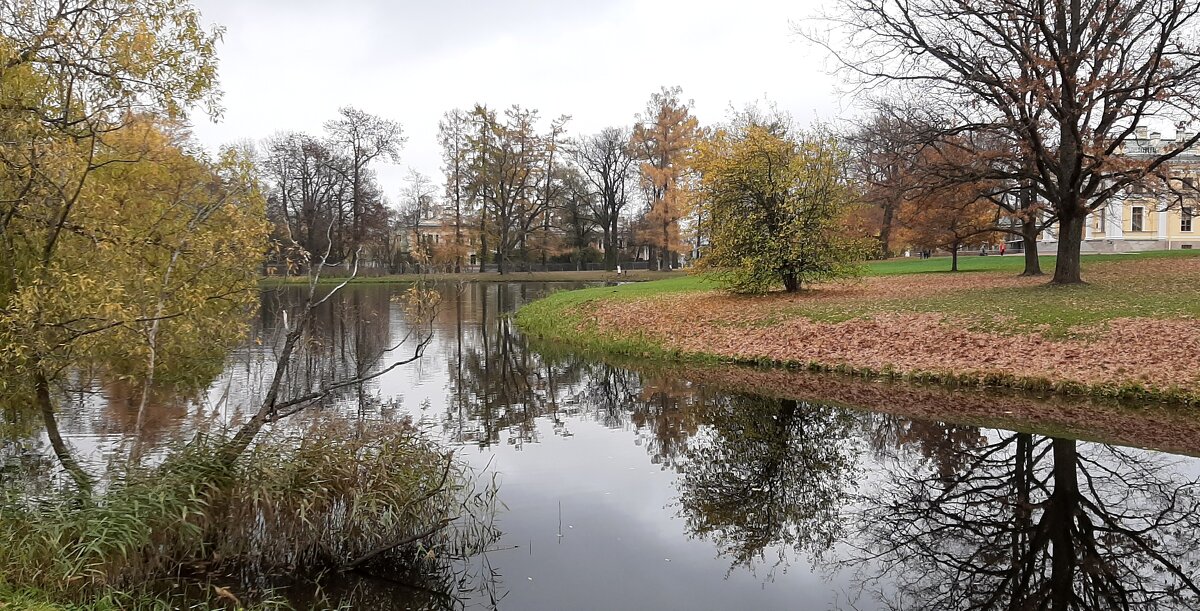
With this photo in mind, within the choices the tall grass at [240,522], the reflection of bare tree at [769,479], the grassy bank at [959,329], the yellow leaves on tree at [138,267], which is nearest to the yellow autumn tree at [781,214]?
the grassy bank at [959,329]

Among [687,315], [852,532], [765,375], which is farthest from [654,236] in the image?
→ [852,532]

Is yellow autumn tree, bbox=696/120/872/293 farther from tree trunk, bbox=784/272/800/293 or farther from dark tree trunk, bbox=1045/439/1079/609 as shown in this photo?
dark tree trunk, bbox=1045/439/1079/609

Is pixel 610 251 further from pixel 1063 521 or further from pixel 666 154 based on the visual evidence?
pixel 1063 521

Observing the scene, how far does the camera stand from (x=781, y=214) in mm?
21297

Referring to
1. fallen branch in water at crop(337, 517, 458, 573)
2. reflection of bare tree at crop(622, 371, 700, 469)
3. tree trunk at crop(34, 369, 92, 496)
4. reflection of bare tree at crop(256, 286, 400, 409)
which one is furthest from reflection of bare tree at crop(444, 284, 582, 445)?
tree trunk at crop(34, 369, 92, 496)

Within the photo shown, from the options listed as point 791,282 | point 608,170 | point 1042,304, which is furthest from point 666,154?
point 1042,304

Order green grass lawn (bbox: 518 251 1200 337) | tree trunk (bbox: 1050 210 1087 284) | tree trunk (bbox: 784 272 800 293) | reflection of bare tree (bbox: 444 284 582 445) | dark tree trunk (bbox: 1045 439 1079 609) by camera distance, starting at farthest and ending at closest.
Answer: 1. tree trunk (bbox: 784 272 800 293)
2. tree trunk (bbox: 1050 210 1087 284)
3. green grass lawn (bbox: 518 251 1200 337)
4. reflection of bare tree (bbox: 444 284 582 445)
5. dark tree trunk (bbox: 1045 439 1079 609)

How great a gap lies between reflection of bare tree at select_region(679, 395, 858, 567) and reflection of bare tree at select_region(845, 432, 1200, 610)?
478 mm

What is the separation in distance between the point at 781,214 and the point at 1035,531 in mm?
15657

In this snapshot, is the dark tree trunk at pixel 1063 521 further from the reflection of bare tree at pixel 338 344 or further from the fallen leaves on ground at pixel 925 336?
the reflection of bare tree at pixel 338 344

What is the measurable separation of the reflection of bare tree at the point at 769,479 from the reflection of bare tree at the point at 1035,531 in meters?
0.48

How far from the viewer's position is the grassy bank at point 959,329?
12.0 meters

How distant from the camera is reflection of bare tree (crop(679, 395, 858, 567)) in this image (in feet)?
22.0

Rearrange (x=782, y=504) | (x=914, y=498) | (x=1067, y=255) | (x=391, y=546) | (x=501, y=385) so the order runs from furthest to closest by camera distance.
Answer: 1. (x=1067, y=255)
2. (x=501, y=385)
3. (x=914, y=498)
4. (x=782, y=504)
5. (x=391, y=546)
